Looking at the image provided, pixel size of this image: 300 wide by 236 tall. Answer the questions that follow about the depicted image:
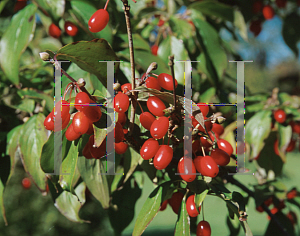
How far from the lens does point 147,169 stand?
2.00 feet

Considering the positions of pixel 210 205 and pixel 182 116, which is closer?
pixel 182 116

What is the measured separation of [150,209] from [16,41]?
518 mm

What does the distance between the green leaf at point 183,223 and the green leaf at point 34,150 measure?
288mm

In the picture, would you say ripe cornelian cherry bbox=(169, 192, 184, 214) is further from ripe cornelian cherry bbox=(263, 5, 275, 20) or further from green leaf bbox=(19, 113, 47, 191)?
ripe cornelian cherry bbox=(263, 5, 275, 20)

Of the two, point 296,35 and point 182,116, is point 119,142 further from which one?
point 296,35

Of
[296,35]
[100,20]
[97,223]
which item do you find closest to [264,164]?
[296,35]

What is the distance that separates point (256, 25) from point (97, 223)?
2426 mm

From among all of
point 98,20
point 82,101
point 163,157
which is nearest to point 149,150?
point 163,157

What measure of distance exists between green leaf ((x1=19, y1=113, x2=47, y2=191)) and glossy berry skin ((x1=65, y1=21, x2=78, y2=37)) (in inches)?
10.3

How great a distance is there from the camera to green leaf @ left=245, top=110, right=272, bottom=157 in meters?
0.92

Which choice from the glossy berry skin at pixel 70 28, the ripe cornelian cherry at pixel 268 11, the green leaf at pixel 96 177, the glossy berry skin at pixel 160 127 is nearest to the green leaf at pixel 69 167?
the green leaf at pixel 96 177

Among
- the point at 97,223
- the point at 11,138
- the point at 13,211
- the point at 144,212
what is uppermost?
the point at 11,138

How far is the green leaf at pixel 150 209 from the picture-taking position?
1.74ft

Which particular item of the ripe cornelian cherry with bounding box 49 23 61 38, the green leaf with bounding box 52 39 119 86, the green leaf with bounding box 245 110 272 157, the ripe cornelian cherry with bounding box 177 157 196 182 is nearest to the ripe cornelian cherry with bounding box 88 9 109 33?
the green leaf with bounding box 52 39 119 86
